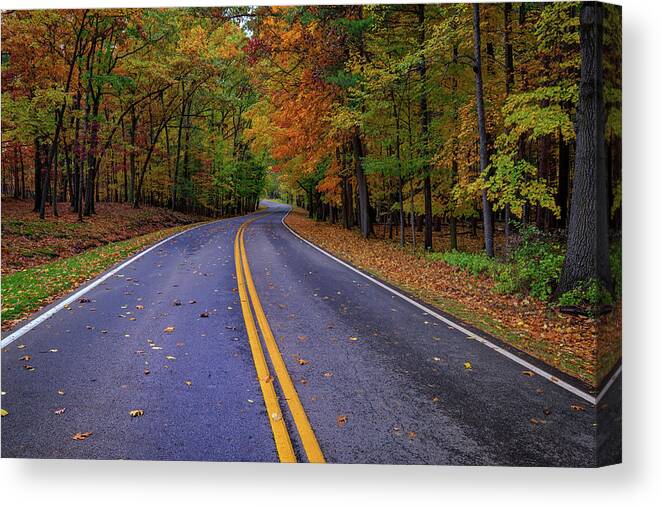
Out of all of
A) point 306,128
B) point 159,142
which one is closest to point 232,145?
point 159,142

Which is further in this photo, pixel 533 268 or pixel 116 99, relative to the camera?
pixel 116 99

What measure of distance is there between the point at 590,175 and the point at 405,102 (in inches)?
379

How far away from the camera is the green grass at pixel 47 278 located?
5.84 meters

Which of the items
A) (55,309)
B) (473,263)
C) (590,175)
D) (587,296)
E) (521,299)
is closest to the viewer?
(590,175)

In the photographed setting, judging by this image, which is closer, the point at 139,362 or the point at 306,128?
the point at 139,362

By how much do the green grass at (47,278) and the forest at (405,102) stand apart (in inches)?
58.3

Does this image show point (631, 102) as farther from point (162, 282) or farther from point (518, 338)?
point (162, 282)

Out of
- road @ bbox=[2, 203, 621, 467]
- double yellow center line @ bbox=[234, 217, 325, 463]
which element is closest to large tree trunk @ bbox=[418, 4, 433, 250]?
road @ bbox=[2, 203, 621, 467]

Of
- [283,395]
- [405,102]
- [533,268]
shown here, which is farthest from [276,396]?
[405,102]

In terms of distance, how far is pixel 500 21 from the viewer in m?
10.9

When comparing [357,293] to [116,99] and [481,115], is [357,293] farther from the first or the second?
[116,99]

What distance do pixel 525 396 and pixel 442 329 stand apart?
1967 millimetres

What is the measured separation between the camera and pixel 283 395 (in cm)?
369

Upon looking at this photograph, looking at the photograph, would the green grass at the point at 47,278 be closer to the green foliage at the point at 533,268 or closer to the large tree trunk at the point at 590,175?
the large tree trunk at the point at 590,175
